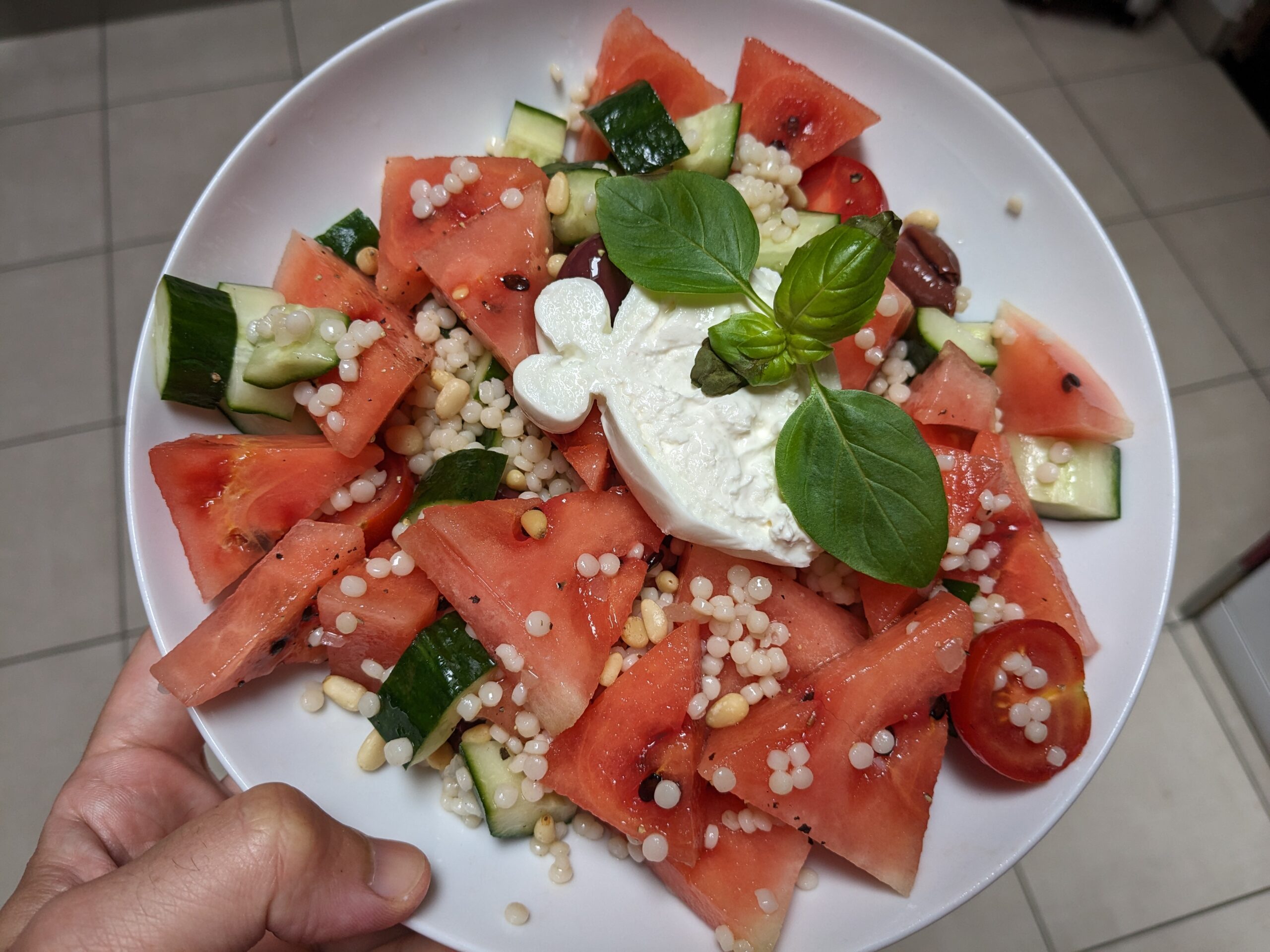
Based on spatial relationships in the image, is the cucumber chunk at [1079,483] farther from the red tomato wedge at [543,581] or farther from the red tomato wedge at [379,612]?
the red tomato wedge at [379,612]

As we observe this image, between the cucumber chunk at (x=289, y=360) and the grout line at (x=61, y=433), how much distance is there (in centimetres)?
161

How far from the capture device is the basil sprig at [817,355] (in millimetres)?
1522

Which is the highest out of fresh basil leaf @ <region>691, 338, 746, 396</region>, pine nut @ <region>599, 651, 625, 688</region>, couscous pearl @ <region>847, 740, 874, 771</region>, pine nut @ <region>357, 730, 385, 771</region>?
fresh basil leaf @ <region>691, 338, 746, 396</region>

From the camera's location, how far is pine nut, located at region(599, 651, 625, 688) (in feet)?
5.24

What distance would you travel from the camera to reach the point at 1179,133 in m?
3.38

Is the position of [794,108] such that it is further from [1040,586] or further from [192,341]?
[192,341]

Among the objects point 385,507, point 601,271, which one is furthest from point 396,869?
point 601,271

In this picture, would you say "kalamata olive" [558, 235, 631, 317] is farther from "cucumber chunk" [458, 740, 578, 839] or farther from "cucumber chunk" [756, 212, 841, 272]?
"cucumber chunk" [458, 740, 578, 839]

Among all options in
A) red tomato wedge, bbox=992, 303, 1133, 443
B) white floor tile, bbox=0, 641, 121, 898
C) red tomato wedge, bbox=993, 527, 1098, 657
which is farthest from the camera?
white floor tile, bbox=0, 641, 121, 898

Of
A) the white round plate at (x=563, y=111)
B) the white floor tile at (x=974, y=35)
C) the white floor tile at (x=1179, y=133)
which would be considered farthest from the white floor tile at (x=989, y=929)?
the white floor tile at (x=974, y=35)

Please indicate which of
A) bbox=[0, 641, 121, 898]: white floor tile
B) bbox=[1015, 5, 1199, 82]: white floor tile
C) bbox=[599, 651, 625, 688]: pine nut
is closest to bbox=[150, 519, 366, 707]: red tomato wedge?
bbox=[599, 651, 625, 688]: pine nut

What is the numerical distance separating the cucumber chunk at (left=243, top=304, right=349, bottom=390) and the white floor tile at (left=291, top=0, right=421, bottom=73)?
2171 mm

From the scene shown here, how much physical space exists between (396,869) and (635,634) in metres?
0.64

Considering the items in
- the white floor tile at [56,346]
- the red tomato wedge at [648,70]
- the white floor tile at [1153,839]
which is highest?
the red tomato wedge at [648,70]
